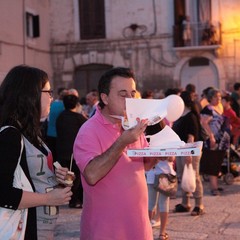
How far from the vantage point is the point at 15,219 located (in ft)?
8.04

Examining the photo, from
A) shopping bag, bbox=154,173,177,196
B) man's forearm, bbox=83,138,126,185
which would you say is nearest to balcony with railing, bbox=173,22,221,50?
shopping bag, bbox=154,173,177,196

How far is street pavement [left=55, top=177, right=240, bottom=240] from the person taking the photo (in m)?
5.98

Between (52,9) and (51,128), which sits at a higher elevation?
(52,9)

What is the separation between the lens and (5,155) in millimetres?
2385

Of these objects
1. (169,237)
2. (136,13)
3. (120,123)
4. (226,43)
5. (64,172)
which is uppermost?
(136,13)

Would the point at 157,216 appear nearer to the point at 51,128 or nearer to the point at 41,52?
the point at 51,128

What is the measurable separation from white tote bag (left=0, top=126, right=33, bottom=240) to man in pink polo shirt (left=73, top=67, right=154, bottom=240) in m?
0.38

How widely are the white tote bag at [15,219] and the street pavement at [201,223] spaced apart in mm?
3526

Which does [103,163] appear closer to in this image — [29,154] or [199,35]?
[29,154]

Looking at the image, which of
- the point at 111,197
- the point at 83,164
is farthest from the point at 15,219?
the point at 111,197

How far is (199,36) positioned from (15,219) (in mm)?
18634

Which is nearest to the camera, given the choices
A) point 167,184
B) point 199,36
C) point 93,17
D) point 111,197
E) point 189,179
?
point 111,197

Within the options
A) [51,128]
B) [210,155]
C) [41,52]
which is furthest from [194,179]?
[41,52]

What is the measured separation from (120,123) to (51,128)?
5.82 metres
